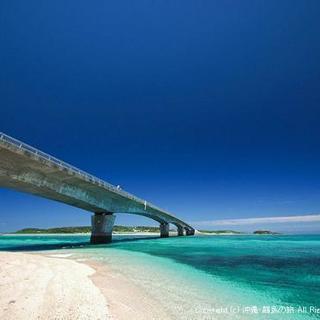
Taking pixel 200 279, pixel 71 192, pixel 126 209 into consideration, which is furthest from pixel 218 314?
pixel 126 209

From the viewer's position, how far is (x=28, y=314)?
22.4ft

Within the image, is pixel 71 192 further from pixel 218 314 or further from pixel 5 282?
pixel 218 314

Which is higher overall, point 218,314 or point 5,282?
point 5,282

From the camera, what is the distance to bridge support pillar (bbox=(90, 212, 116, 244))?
2093 inches

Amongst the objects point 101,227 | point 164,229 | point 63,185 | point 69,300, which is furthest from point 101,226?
point 164,229

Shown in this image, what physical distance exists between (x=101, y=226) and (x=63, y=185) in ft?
58.5

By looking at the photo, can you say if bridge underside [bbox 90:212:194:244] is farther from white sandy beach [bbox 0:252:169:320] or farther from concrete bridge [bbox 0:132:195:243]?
white sandy beach [bbox 0:252:169:320]

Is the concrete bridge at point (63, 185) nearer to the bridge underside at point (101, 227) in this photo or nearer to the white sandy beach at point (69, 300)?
the bridge underside at point (101, 227)

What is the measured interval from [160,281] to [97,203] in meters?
36.1

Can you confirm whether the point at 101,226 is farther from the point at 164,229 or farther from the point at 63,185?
the point at 164,229

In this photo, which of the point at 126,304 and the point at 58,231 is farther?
the point at 58,231

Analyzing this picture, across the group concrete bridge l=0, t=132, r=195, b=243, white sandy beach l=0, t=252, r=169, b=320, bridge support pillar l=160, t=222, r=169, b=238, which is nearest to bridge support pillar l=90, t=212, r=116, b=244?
concrete bridge l=0, t=132, r=195, b=243

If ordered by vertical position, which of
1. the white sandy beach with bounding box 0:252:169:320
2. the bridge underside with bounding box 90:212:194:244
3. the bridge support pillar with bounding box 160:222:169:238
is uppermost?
the bridge support pillar with bounding box 160:222:169:238

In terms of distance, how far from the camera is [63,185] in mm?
38188
